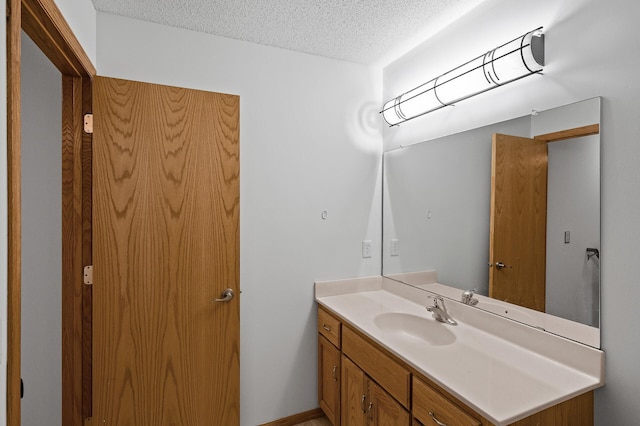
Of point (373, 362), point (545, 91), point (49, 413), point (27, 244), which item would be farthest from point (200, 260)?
point (545, 91)

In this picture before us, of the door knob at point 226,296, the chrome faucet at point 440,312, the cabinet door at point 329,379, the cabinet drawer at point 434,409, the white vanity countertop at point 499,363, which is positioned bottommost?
the cabinet door at point 329,379

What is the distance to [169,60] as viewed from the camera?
6.13 ft

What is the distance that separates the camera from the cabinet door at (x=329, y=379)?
1.98 m

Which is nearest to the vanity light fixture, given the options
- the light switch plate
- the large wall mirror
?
the large wall mirror

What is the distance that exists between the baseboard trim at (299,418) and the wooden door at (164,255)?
364mm

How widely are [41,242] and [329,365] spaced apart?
1.77 meters

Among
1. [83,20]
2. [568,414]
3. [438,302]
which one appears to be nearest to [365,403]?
[438,302]

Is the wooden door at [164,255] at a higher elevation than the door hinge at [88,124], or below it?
below

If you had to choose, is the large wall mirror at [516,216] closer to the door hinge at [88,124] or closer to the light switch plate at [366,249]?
the light switch plate at [366,249]

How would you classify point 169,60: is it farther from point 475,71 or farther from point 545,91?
point 545,91

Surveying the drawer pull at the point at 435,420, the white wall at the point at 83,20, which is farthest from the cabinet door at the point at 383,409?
the white wall at the point at 83,20

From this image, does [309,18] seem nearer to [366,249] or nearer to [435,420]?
[366,249]

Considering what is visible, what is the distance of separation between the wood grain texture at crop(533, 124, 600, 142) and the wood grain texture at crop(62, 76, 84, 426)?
216 centimetres

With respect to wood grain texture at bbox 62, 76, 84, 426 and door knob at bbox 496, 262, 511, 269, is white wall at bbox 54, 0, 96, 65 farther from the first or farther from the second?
door knob at bbox 496, 262, 511, 269
